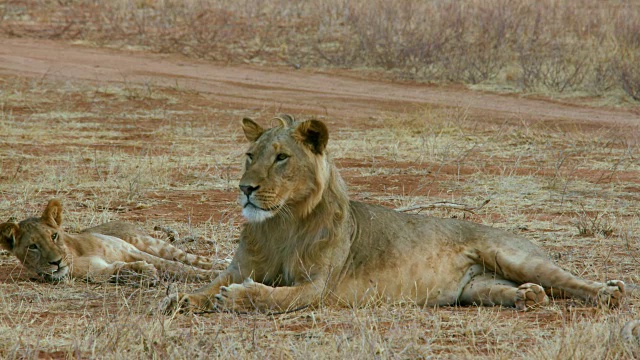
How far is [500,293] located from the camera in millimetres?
5816

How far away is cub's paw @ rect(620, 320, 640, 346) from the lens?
15.1ft

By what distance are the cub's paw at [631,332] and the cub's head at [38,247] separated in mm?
3577

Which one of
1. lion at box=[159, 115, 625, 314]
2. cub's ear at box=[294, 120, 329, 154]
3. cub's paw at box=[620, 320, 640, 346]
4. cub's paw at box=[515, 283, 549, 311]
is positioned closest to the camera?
cub's paw at box=[620, 320, 640, 346]

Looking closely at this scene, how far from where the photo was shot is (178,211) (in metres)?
8.89

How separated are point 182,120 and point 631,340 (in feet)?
36.1

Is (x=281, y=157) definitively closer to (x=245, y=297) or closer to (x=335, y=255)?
(x=335, y=255)

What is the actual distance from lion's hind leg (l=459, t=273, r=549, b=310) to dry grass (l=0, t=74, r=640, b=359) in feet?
0.30

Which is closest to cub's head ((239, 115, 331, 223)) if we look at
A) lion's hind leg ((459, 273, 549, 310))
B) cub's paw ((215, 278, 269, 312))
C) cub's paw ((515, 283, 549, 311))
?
cub's paw ((215, 278, 269, 312))

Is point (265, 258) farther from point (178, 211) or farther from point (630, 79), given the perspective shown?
point (630, 79)

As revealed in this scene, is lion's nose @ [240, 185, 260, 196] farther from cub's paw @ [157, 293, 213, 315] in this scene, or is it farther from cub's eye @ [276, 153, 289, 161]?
cub's paw @ [157, 293, 213, 315]

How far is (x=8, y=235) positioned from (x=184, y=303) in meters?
1.87

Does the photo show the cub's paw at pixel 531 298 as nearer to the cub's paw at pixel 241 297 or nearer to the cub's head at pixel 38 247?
the cub's paw at pixel 241 297

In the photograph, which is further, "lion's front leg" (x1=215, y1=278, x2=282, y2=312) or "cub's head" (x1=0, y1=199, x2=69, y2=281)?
"cub's head" (x1=0, y1=199, x2=69, y2=281)

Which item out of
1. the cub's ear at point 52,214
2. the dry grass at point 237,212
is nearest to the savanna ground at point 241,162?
the dry grass at point 237,212
